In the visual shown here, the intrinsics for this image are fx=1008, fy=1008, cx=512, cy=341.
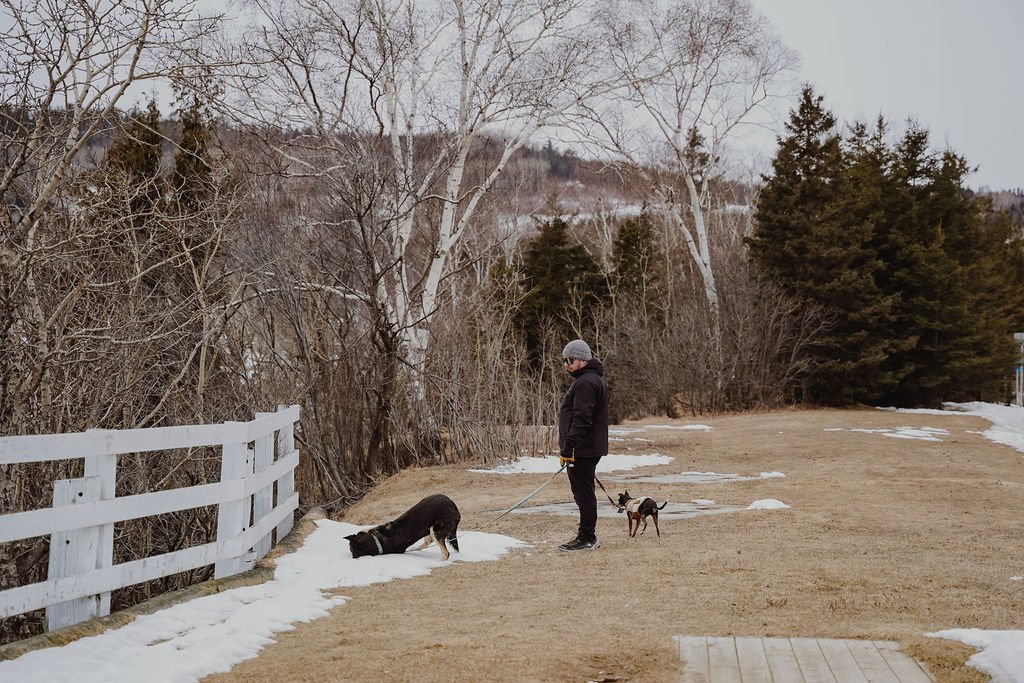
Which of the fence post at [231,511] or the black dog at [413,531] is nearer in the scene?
the fence post at [231,511]

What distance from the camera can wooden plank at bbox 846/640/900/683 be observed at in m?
4.91

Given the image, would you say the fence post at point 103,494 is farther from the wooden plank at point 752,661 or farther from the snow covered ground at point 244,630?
Result: the wooden plank at point 752,661

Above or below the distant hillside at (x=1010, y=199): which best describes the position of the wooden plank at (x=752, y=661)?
below

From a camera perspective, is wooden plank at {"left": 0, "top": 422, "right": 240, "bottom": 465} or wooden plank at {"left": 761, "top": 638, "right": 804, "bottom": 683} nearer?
wooden plank at {"left": 761, "top": 638, "right": 804, "bottom": 683}

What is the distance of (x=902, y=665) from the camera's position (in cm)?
512

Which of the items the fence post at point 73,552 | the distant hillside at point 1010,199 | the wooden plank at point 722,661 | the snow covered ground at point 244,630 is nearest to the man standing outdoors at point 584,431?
the snow covered ground at point 244,630

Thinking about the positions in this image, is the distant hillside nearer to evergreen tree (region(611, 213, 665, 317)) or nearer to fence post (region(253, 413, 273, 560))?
evergreen tree (region(611, 213, 665, 317))

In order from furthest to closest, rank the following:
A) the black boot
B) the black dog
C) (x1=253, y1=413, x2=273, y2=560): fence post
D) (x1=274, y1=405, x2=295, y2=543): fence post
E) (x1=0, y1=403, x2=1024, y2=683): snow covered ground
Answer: (x1=274, y1=405, x2=295, y2=543): fence post, the black boot, the black dog, (x1=253, y1=413, x2=273, y2=560): fence post, (x1=0, y1=403, x2=1024, y2=683): snow covered ground

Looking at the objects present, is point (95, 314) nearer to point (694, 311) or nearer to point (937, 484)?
point (937, 484)

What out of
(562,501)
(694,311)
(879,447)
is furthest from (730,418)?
(562,501)

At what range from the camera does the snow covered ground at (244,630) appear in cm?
500

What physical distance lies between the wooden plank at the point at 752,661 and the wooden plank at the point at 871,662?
47 cm

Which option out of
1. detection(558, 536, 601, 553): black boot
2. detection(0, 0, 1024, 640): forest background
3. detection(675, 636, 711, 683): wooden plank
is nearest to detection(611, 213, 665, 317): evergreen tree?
detection(0, 0, 1024, 640): forest background

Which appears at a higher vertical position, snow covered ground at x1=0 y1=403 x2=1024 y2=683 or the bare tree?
the bare tree
